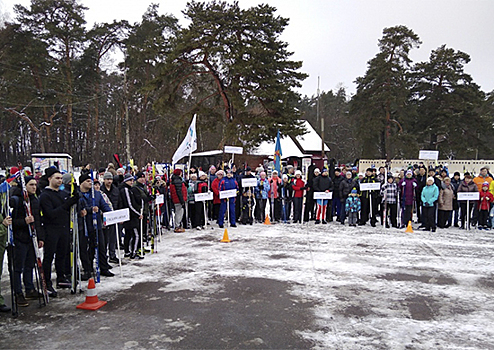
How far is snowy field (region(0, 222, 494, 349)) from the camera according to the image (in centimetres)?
463

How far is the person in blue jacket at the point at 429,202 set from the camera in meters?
11.8

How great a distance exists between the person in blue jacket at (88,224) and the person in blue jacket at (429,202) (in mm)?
9563

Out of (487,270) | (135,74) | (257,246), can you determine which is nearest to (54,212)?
(257,246)

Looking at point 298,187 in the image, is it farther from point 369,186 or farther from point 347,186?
point 369,186

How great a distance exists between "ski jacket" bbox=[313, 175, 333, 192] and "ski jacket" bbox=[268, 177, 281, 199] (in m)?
1.26

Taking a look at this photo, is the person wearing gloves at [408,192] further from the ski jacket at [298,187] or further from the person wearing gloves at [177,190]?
the person wearing gloves at [177,190]

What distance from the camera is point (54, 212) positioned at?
5.97 meters

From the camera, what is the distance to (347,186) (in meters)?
12.6

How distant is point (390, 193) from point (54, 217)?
1002 cm

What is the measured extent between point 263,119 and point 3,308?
1946cm

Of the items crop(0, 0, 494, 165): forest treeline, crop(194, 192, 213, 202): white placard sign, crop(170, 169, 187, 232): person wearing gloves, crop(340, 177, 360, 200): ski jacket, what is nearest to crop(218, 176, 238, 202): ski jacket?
crop(194, 192, 213, 202): white placard sign

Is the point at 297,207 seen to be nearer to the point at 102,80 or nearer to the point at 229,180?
the point at 229,180

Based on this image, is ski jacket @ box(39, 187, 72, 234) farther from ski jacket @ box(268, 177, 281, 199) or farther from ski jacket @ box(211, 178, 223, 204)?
ski jacket @ box(268, 177, 281, 199)

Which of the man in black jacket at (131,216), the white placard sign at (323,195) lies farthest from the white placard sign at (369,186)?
the man in black jacket at (131,216)
